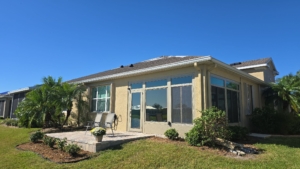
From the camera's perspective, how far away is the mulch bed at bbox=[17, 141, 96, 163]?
19.9ft

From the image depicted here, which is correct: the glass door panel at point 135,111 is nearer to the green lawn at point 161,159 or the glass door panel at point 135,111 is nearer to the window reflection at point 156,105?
the window reflection at point 156,105

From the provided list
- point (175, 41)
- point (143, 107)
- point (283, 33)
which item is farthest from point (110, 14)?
point (283, 33)

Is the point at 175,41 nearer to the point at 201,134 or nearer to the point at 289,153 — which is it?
the point at 201,134

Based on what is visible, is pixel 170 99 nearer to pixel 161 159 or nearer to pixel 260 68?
pixel 161 159

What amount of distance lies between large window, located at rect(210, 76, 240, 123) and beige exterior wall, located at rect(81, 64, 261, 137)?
12.9 inches

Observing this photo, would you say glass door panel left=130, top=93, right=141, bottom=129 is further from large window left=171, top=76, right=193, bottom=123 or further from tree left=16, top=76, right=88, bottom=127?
tree left=16, top=76, right=88, bottom=127

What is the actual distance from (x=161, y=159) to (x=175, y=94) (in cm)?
353

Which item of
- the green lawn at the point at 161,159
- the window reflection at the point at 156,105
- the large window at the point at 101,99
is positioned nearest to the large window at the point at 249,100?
the green lawn at the point at 161,159

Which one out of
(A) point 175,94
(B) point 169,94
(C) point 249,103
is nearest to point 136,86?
(B) point 169,94

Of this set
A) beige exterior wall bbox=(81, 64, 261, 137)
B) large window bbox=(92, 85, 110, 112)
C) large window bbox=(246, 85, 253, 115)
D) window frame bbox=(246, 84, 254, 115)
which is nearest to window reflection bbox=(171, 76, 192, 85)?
beige exterior wall bbox=(81, 64, 261, 137)

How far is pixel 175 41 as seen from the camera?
47.6ft

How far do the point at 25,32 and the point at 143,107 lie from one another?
8911 mm

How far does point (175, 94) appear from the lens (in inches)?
341

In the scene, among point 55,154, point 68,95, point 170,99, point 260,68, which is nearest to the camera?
point 55,154
